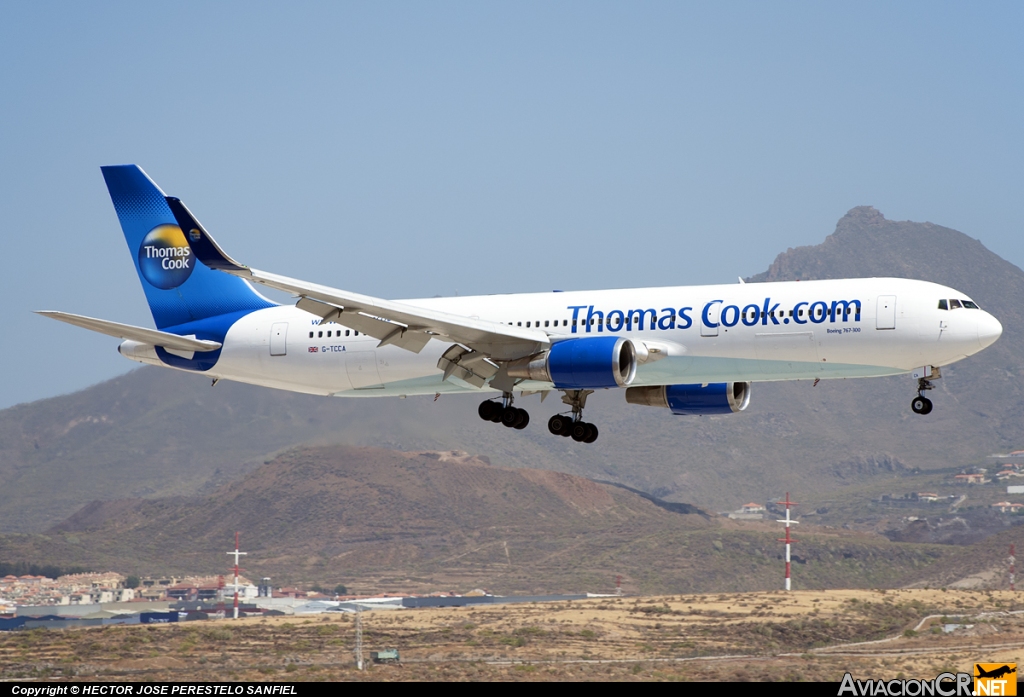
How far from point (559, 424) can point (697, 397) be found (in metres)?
5.17

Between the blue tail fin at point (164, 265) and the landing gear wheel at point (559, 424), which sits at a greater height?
the blue tail fin at point (164, 265)

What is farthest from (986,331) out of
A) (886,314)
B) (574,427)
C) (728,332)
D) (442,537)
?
(442,537)

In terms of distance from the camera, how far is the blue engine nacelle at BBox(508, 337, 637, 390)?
139 ft

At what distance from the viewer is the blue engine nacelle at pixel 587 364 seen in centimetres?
4238

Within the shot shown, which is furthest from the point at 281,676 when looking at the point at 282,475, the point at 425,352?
the point at 282,475

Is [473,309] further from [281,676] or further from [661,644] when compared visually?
[661,644]

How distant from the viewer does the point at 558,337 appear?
4494 centimetres

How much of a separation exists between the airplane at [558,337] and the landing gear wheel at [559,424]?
0.05 metres

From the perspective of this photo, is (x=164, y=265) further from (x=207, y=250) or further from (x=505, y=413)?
(x=505, y=413)

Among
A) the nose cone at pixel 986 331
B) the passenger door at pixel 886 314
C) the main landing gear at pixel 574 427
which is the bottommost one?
the main landing gear at pixel 574 427

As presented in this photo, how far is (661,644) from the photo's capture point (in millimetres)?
80375

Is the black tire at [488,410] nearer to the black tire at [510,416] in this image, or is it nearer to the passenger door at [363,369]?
the black tire at [510,416]

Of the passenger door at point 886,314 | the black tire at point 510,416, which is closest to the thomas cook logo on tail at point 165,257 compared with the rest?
the black tire at point 510,416

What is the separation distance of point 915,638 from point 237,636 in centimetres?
4161
